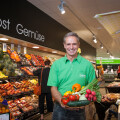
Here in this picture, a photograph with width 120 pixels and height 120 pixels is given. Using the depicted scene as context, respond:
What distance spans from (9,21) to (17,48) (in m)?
1.75

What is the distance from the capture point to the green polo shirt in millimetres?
2139

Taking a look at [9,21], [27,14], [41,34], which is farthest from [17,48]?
[9,21]

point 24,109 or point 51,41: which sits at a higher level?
point 51,41

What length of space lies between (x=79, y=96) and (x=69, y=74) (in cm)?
28

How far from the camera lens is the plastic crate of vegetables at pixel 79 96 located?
1.94m

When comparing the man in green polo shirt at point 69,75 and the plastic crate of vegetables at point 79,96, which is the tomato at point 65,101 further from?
the man in green polo shirt at point 69,75

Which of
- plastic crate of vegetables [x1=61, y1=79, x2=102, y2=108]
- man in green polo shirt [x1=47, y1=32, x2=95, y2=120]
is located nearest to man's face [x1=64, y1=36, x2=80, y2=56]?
man in green polo shirt [x1=47, y1=32, x2=95, y2=120]

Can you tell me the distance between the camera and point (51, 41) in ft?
21.4

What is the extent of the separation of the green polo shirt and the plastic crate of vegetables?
95 millimetres

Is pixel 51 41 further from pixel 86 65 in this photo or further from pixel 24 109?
pixel 86 65

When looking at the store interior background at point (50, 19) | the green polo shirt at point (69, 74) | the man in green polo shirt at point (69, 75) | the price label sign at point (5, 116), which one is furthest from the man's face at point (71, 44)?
the price label sign at point (5, 116)

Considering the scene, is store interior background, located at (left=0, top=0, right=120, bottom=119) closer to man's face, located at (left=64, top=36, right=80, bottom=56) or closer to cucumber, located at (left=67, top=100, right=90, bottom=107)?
man's face, located at (left=64, top=36, right=80, bottom=56)

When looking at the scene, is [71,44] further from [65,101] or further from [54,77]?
[65,101]

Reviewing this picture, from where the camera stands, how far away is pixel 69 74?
214 centimetres
